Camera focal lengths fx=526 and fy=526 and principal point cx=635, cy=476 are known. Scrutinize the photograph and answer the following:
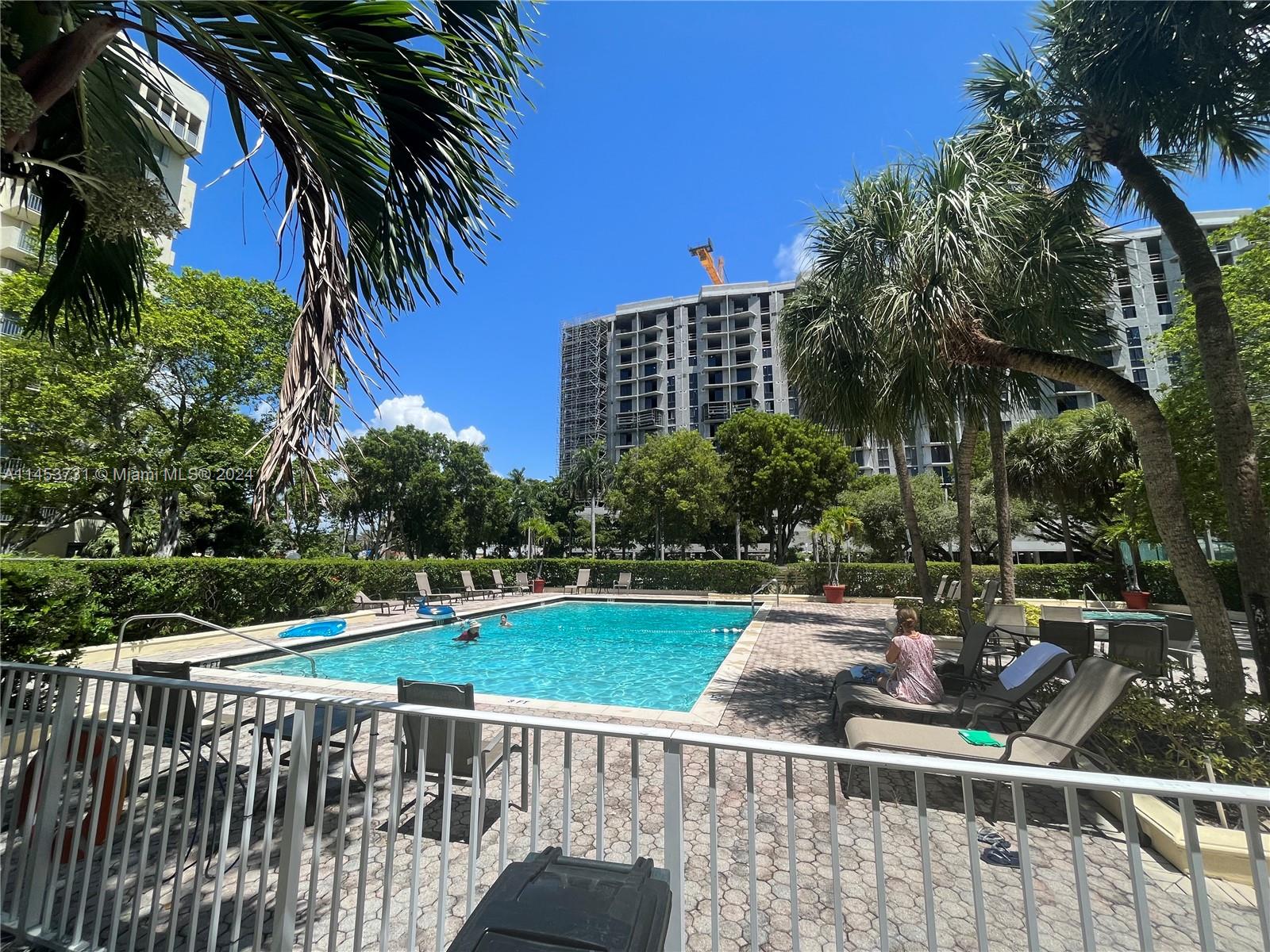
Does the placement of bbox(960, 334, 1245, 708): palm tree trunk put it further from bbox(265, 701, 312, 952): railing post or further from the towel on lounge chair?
bbox(265, 701, 312, 952): railing post

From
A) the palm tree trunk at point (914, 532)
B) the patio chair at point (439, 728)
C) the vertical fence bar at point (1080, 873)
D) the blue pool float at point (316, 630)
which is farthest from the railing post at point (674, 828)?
the blue pool float at point (316, 630)

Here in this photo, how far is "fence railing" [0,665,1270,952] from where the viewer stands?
176 centimetres

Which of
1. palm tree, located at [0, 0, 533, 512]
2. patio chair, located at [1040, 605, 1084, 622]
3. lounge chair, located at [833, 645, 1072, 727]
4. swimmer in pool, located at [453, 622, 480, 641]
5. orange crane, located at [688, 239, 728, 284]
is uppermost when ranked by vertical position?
orange crane, located at [688, 239, 728, 284]

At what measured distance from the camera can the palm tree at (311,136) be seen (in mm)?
2082

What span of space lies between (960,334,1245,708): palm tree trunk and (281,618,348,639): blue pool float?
14.3 m

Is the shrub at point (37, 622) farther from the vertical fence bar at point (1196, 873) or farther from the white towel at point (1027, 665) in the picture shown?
the white towel at point (1027, 665)

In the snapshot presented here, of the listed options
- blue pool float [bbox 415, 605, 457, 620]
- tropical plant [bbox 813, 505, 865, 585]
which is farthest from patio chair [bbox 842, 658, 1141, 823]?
tropical plant [bbox 813, 505, 865, 585]

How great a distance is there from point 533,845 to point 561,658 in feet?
35.4

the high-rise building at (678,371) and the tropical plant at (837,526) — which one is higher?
the high-rise building at (678,371)

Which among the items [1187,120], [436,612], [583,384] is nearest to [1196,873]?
[1187,120]

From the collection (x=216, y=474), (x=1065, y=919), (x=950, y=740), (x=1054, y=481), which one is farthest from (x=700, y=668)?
(x=1054, y=481)

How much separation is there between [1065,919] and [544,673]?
898 cm

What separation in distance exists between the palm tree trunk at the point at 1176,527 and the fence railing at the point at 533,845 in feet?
5.21

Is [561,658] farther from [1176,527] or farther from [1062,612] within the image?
[1062,612]
